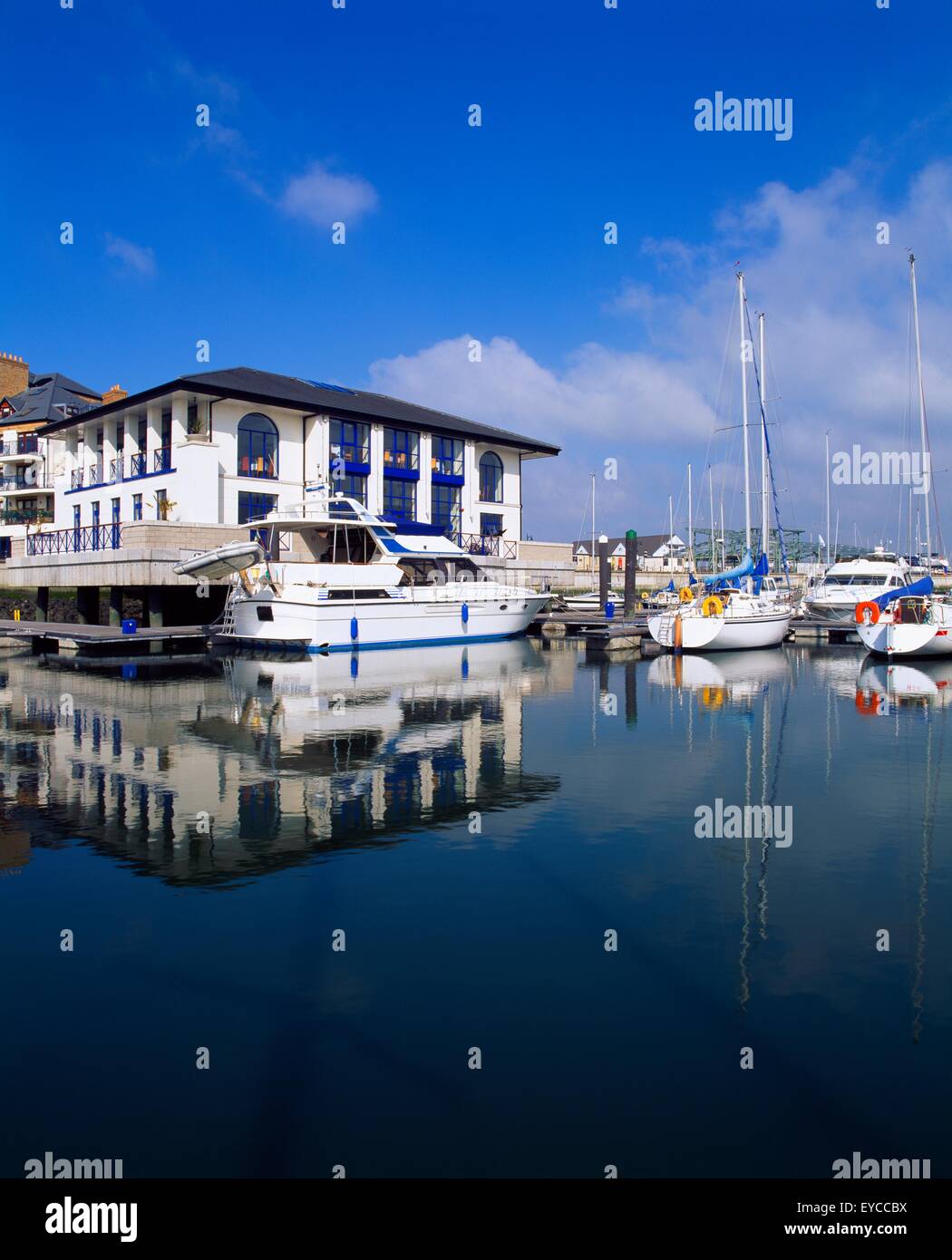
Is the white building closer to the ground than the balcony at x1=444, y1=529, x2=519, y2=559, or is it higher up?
higher up

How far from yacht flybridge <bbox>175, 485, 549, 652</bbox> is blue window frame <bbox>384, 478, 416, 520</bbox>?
6.49 meters

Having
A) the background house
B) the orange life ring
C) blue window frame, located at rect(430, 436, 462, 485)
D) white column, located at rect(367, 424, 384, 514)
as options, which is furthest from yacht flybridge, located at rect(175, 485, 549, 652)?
the background house

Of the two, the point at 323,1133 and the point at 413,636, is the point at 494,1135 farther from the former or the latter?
the point at 413,636

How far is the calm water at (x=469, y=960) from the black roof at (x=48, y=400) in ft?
178

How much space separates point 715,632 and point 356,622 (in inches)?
489

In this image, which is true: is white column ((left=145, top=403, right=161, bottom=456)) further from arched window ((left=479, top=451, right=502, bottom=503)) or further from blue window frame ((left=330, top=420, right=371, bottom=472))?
arched window ((left=479, top=451, right=502, bottom=503))

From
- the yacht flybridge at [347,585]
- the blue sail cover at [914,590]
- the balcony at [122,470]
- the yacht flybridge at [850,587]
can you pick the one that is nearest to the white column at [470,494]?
the yacht flybridge at [347,585]

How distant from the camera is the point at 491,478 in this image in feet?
156

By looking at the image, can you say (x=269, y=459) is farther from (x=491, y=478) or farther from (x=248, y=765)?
(x=248, y=765)

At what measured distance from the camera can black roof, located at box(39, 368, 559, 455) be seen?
3647cm

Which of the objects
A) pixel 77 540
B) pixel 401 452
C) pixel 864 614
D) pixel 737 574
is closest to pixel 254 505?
pixel 401 452

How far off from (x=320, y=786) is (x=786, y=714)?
10396mm

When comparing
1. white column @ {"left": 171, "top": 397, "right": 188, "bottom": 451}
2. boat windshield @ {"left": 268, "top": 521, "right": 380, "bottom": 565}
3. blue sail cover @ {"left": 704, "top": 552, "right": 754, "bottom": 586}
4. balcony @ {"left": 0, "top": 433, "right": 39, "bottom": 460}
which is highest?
balcony @ {"left": 0, "top": 433, "right": 39, "bottom": 460}
